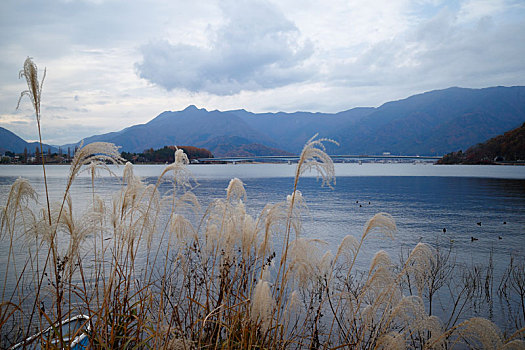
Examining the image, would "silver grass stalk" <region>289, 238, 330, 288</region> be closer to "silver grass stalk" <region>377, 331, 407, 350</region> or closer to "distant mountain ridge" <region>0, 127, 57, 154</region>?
"silver grass stalk" <region>377, 331, 407, 350</region>

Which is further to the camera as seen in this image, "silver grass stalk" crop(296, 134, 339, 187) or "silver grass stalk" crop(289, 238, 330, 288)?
"silver grass stalk" crop(289, 238, 330, 288)

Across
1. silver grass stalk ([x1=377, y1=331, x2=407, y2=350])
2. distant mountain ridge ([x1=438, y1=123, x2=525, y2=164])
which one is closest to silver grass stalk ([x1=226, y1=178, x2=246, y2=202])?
silver grass stalk ([x1=377, y1=331, x2=407, y2=350])

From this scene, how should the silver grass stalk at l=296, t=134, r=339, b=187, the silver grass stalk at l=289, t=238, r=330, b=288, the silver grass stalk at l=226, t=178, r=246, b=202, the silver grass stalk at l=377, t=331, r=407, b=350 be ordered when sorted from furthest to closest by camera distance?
the silver grass stalk at l=226, t=178, r=246, b=202 < the silver grass stalk at l=289, t=238, r=330, b=288 < the silver grass stalk at l=377, t=331, r=407, b=350 < the silver grass stalk at l=296, t=134, r=339, b=187

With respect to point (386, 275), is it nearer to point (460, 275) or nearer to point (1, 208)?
point (1, 208)

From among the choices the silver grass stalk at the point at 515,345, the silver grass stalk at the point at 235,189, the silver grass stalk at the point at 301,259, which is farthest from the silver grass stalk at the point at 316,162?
the silver grass stalk at the point at 515,345

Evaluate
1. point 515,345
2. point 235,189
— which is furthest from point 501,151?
point 235,189

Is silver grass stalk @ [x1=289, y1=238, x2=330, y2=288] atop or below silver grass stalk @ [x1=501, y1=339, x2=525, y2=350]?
atop

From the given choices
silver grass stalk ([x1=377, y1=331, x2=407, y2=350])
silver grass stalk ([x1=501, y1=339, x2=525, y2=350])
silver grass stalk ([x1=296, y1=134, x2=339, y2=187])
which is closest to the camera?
silver grass stalk ([x1=501, y1=339, x2=525, y2=350])

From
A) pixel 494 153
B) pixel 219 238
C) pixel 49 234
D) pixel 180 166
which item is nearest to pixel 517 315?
pixel 219 238

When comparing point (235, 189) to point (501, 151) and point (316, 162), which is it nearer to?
point (316, 162)

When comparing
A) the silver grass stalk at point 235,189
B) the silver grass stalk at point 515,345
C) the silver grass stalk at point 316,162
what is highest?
the silver grass stalk at point 316,162

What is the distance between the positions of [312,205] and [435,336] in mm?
30993

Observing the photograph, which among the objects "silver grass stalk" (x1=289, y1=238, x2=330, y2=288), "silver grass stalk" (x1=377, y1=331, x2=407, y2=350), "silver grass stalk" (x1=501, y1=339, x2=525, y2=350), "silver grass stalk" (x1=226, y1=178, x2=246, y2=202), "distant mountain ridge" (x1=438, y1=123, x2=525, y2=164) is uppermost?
"distant mountain ridge" (x1=438, y1=123, x2=525, y2=164)

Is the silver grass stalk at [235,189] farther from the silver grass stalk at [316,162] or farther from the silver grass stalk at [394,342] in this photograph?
the silver grass stalk at [394,342]
